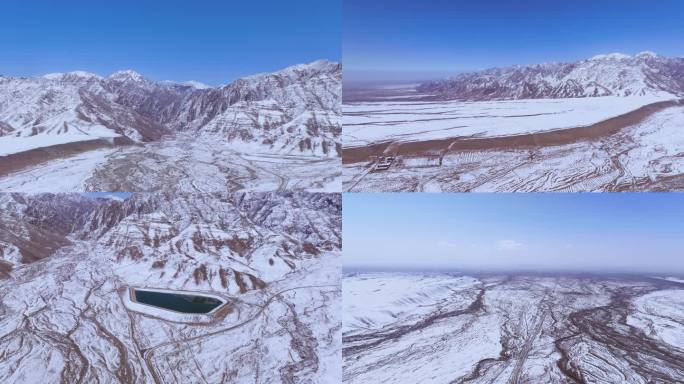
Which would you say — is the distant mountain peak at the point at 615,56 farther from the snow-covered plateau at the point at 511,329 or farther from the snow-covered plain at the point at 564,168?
the snow-covered plateau at the point at 511,329

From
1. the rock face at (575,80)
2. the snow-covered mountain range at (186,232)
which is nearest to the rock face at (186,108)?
the snow-covered mountain range at (186,232)

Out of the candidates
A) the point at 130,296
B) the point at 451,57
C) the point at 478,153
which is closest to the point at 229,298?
the point at 130,296

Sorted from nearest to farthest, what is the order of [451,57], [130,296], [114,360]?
[114,360], [130,296], [451,57]

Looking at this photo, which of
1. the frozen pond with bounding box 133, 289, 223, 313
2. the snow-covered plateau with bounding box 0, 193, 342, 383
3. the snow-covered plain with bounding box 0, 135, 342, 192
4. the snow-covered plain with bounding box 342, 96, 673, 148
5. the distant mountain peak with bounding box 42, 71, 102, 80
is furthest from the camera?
the distant mountain peak with bounding box 42, 71, 102, 80

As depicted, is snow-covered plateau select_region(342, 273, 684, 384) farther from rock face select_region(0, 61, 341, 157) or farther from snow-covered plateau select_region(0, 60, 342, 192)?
rock face select_region(0, 61, 341, 157)

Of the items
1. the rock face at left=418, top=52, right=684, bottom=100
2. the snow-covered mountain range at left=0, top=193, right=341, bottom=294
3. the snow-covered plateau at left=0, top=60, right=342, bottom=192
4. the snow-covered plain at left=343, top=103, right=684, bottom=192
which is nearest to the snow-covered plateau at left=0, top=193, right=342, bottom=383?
the snow-covered mountain range at left=0, top=193, right=341, bottom=294

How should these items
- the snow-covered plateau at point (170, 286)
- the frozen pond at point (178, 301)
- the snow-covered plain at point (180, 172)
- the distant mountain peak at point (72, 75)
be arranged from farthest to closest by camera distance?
1. the distant mountain peak at point (72, 75)
2. the snow-covered plain at point (180, 172)
3. the frozen pond at point (178, 301)
4. the snow-covered plateau at point (170, 286)

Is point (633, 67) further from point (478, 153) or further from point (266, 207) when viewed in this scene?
point (266, 207)
